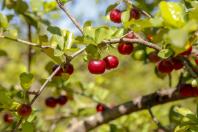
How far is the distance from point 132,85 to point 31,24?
559 centimetres

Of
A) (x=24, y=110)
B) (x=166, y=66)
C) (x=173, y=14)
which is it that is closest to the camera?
(x=173, y=14)

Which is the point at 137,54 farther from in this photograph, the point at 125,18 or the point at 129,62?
the point at 129,62

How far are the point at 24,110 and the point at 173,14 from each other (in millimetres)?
612

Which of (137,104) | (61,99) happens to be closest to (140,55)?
(137,104)

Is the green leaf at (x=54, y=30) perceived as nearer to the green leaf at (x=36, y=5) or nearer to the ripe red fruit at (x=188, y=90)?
the ripe red fruit at (x=188, y=90)

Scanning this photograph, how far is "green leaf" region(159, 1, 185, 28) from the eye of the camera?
3.70 feet

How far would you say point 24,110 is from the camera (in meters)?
1.51

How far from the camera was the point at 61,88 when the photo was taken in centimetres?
222

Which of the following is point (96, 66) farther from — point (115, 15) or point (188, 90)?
point (188, 90)

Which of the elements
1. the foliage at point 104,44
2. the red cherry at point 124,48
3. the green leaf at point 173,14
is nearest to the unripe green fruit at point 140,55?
the foliage at point 104,44

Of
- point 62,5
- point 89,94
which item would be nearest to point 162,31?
point 62,5

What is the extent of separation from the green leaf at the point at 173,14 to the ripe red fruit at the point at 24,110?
582 mm

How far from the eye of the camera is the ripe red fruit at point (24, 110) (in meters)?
1.51

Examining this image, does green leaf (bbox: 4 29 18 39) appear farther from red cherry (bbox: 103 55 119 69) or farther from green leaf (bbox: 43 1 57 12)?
→ green leaf (bbox: 43 1 57 12)
